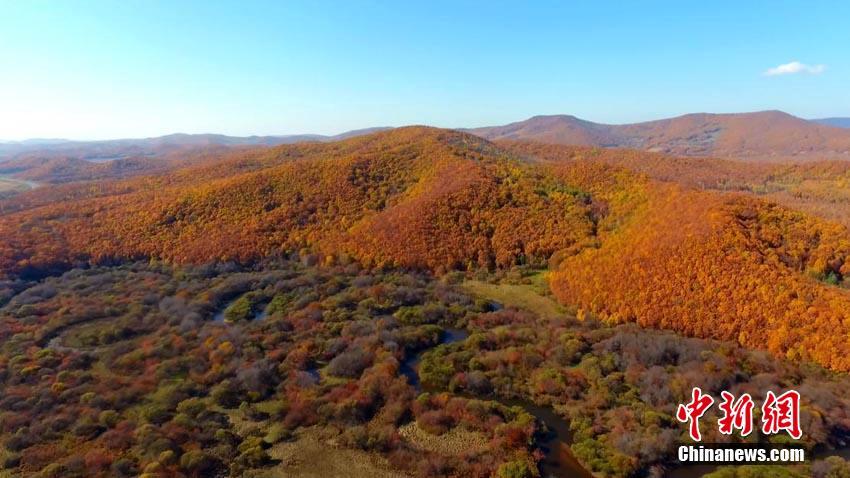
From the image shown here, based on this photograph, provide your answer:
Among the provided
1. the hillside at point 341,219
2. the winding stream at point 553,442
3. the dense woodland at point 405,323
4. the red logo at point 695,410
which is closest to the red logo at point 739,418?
the red logo at point 695,410

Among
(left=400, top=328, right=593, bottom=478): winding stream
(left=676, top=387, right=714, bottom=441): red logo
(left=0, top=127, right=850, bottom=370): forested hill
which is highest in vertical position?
(left=0, top=127, right=850, bottom=370): forested hill

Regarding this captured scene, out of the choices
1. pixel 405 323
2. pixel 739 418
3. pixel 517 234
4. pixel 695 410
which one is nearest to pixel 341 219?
pixel 517 234

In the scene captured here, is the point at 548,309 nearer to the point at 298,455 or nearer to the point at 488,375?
the point at 488,375

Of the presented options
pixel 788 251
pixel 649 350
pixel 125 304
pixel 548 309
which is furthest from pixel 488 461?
pixel 125 304

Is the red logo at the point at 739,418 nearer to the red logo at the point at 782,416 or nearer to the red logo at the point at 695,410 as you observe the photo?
the red logo at the point at 782,416

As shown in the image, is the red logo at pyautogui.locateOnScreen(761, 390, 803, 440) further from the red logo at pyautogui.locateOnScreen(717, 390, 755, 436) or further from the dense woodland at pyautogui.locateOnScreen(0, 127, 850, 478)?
the dense woodland at pyautogui.locateOnScreen(0, 127, 850, 478)

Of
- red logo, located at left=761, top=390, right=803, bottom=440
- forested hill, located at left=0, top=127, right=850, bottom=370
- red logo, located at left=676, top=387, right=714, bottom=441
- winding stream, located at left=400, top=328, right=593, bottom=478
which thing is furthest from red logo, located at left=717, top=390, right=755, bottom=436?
forested hill, located at left=0, top=127, right=850, bottom=370
